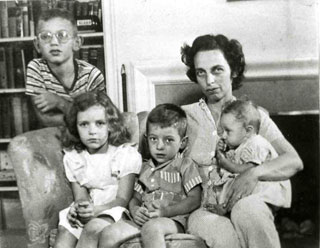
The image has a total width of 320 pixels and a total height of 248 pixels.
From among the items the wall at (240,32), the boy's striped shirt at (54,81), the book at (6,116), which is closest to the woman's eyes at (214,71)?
the wall at (240,32)

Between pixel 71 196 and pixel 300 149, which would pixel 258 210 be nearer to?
pixel 300 149

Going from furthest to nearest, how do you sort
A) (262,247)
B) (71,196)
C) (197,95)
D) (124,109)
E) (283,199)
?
(124,109), (197,95), (71,196), (283,199), (262,247)

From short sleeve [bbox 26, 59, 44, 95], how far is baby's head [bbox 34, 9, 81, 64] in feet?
0.20

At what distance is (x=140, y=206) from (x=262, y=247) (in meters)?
0.43

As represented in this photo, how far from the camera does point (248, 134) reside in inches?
60.1

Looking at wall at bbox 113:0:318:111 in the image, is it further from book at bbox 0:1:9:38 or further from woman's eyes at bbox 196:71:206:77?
book at bbox 0:1:9:38

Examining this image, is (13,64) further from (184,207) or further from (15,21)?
(184,207)

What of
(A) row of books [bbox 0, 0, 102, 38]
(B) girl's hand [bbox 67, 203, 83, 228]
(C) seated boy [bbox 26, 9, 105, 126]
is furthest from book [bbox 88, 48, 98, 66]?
(B) girl's hand [bbox 67, 203, 83, 228]

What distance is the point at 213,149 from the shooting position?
1621 millimetres

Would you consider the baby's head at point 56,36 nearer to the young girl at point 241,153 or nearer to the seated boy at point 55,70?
the seated boy at point 55,70

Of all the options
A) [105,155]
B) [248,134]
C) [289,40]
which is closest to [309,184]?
[248,134]

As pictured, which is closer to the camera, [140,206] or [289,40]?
[140,206]

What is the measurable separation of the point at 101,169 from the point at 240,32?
835mm

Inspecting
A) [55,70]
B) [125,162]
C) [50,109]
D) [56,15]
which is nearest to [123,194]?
[125,162]
